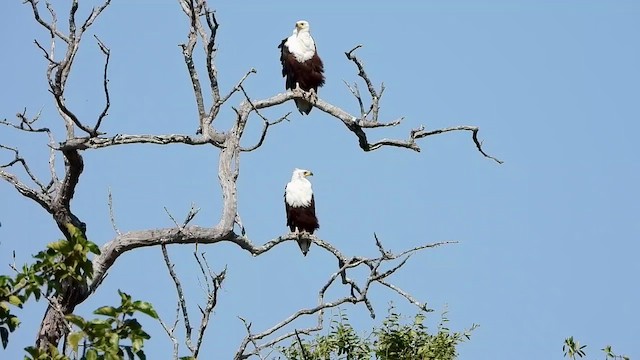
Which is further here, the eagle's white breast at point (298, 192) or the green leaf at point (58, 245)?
the eagle's white breast at point (298, 192)

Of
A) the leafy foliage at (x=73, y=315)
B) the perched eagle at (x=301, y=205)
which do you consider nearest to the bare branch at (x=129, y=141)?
the leafy foliage at (x=73, y=315)

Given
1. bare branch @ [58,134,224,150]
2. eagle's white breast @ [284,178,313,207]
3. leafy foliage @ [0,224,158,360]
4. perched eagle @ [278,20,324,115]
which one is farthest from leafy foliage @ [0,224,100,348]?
eagle's white breast @ [284,178,313,207]

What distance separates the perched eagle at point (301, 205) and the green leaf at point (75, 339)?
5.52 m

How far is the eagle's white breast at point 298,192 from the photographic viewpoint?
994 centimetres

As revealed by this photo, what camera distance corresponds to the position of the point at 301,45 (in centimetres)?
962

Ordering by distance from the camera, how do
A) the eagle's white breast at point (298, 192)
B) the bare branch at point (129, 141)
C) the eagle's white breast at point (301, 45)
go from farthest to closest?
the eagle's white breast at point (298, 192)
the eagle's white breast at point (301, 45)
the bare branch at point (129, 141)

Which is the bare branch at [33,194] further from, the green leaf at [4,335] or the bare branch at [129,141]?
the green leaf at [4,335]

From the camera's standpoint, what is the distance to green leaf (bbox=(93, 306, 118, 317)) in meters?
3.90

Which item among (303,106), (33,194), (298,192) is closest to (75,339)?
(33,194)

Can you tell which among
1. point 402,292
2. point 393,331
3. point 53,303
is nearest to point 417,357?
point 393,331

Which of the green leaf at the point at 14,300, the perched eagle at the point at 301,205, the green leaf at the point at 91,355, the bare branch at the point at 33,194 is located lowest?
the green leaf at the point at 91,355

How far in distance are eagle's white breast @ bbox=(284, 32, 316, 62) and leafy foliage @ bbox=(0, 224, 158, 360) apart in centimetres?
547

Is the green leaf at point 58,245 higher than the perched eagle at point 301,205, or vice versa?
the perched eagle at point 301,205

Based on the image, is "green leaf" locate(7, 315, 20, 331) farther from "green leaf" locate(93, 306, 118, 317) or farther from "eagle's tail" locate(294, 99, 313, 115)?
"eagle's tail" locate(294, 99, 313, 115)
